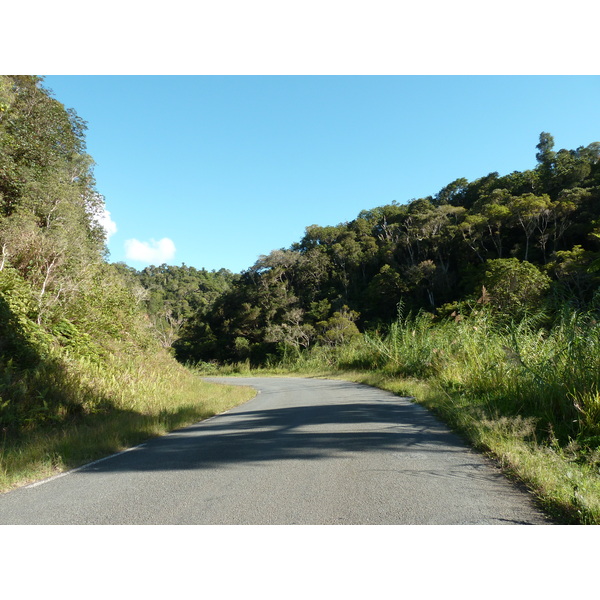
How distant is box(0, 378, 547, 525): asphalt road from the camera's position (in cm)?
349

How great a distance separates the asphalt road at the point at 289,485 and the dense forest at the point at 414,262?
28491 millimetres

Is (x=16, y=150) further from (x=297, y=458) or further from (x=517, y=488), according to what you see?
(x=517, y=488)

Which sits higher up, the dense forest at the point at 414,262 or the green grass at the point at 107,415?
the dense forest at the point at 414,262

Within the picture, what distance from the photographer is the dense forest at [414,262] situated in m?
43.7

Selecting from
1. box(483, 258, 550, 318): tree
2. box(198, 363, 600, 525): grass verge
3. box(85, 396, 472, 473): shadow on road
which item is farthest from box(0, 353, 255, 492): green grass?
box(483, 258, 550, 318): tree

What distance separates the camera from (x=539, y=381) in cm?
657

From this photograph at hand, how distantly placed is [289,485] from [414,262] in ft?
185

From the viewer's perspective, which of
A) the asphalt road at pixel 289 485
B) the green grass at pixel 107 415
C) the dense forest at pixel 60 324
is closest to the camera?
the asphalt road at pixel 289 485

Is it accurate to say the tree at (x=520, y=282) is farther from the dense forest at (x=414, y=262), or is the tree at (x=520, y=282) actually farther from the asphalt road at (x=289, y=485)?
the asphalt road at (x=289, y=485)

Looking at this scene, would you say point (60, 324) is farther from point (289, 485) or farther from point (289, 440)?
point (289, 485)

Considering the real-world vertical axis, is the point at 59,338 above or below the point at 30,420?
above

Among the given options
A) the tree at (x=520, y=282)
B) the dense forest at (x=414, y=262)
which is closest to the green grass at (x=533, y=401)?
the tree at (x=520, y=282)

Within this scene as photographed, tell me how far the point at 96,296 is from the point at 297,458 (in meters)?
10.8

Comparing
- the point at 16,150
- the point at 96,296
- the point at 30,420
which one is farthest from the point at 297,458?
the point at 16,150
